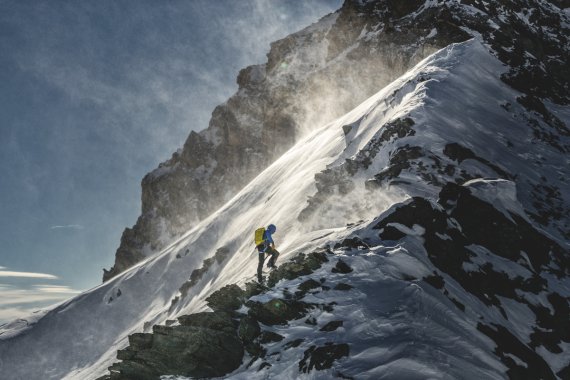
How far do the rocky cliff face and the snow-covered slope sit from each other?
68.3ft

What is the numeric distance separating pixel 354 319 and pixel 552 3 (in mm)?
59578

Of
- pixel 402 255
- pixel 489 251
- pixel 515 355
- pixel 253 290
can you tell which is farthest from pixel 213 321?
pixel 489 251

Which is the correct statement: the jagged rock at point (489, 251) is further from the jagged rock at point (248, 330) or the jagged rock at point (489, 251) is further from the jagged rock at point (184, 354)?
the jagged rock at point (184, 354)

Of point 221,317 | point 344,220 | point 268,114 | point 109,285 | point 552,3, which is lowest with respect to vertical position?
point 221,317

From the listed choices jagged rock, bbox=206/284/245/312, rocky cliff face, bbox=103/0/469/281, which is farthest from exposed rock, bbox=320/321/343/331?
rocky cliff face, bbox=103/0/469/281

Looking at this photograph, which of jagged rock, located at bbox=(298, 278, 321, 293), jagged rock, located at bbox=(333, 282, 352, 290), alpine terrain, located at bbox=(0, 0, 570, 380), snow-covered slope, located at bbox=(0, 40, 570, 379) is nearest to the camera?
alpine terrain, located at bbox=(0, 0, 570, 380)

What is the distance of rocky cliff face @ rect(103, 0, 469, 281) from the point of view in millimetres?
57641

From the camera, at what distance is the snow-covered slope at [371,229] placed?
30.3 feet

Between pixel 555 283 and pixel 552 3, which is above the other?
pixel 552 3

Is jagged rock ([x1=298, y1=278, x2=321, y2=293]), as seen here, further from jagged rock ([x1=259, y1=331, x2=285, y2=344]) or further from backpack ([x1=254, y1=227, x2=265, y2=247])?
backpack ([x1=254, y1=227, x2=265, y2=247])

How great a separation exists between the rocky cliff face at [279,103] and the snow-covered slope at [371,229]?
2081 centimetres

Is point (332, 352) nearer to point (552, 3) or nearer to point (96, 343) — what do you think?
point (96, 343)

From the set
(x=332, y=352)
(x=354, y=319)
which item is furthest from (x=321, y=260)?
(x=332, y=352)

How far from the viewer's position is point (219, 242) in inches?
1587
